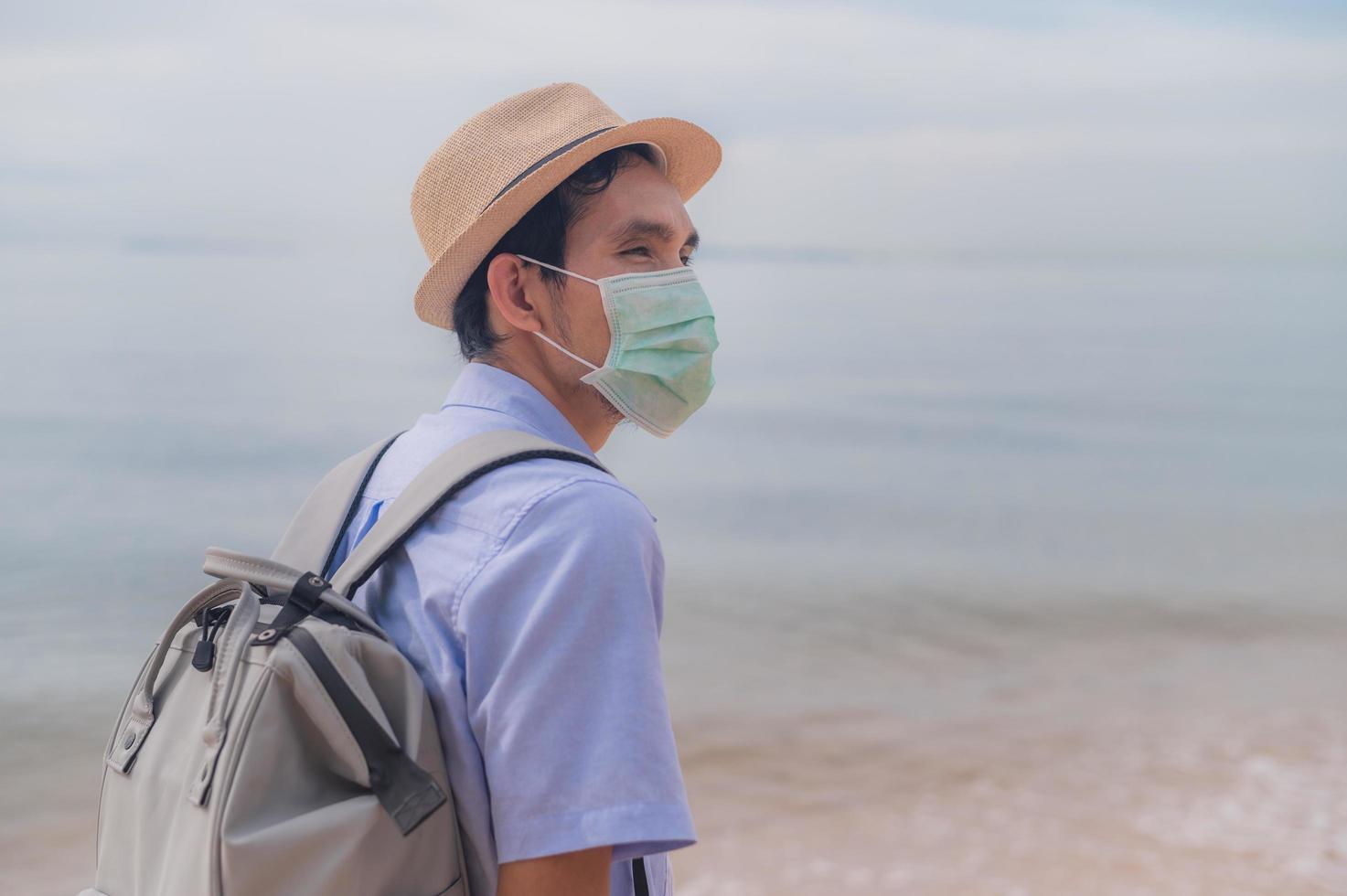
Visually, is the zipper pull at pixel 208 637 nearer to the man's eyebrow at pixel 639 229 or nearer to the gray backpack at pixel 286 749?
the gray backpack at pixel 286 749

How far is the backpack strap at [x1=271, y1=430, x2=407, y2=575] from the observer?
1177mm

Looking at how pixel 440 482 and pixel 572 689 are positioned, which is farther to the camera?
pixel 440 482

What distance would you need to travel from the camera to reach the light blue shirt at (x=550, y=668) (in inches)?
36.2

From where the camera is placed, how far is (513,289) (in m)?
1.30

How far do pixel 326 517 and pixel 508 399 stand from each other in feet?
0.68

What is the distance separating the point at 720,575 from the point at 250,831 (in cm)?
511

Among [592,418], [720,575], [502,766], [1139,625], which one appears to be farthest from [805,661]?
[502,766]

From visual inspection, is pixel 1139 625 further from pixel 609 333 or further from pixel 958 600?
pixel 609 333

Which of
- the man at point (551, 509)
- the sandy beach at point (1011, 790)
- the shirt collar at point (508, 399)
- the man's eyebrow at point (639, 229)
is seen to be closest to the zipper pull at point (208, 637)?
the man at point (551, 509)

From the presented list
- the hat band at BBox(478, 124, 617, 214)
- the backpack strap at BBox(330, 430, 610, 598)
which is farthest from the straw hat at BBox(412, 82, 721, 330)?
the backpack strap at BBox(330, 430, 610, 598)

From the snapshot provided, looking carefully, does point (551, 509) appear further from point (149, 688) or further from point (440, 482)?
point (149, 688)

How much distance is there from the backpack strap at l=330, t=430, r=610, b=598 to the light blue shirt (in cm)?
1

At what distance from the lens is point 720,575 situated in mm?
5941

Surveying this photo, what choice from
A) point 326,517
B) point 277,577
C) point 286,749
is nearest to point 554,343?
point 326,517
